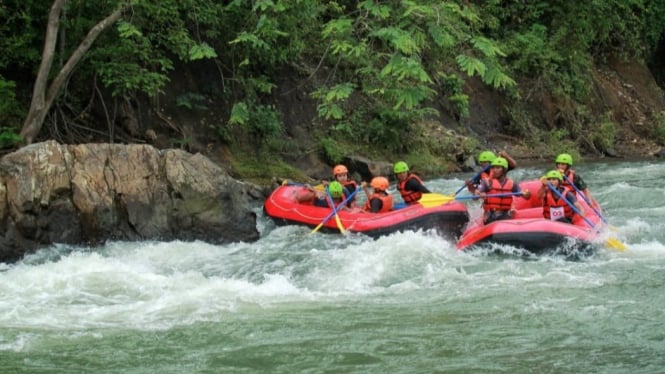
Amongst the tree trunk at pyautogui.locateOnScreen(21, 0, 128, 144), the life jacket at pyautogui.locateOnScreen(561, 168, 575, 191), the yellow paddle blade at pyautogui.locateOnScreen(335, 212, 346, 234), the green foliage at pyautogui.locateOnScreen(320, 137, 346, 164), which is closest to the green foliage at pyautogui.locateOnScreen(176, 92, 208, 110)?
the green foliage at pyautogui.locateOnScreen(320, 137, 346, 164)

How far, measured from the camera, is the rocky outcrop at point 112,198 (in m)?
9.23

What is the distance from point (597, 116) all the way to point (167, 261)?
17.4 metres

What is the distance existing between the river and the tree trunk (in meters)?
3.16

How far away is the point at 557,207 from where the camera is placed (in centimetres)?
→ 966

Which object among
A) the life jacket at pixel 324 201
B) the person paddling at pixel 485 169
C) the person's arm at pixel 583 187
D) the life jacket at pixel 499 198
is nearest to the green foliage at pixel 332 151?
the life jacket at pixel 324 201

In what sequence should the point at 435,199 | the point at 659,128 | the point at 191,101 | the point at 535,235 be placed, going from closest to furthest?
1. the point at 535,235
2. the point at 435,199
3. the point at 191,101
4. the point at 659,128

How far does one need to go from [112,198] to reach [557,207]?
5183 mm

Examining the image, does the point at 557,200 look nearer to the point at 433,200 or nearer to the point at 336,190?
the point at 433,200

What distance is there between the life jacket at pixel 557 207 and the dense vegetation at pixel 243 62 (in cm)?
141

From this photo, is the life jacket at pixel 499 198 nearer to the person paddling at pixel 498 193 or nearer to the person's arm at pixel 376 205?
the person paddling at pixel 498 193

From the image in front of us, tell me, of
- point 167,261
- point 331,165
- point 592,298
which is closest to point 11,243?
point 167,261

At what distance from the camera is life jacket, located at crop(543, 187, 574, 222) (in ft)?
31.6

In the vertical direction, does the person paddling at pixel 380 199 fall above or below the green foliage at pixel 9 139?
below

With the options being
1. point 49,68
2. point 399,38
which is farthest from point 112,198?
point 399,38
